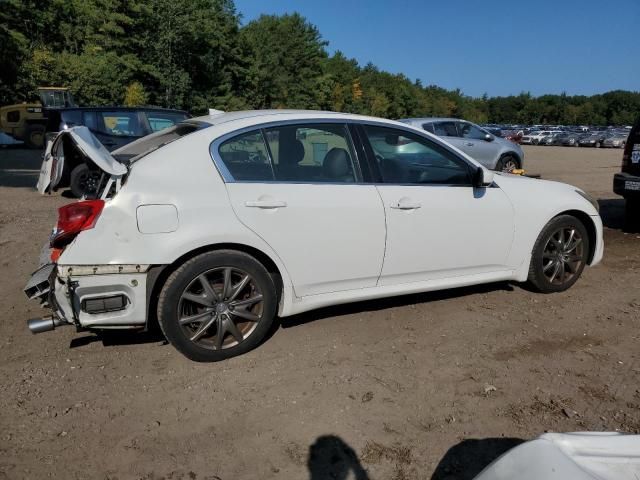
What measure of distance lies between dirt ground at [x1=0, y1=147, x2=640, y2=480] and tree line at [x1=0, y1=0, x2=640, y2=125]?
36281 mm

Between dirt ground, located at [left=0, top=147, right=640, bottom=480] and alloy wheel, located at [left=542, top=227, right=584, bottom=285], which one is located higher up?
alloy wheel, located at [left=542, top=227, right=584, bottom=285]

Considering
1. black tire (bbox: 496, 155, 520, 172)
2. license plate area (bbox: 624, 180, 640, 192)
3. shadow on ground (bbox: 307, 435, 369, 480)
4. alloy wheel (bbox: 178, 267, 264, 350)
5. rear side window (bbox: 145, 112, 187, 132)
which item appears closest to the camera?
shadow on ground (bbox: 307, 435, 369, 480)

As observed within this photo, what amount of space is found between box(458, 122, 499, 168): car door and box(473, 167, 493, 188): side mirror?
34.9ft

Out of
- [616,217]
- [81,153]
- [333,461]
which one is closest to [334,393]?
[333,461]

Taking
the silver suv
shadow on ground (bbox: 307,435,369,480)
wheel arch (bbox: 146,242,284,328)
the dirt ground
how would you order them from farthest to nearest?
the silver suv < wheel arch (bbox: 146,242,284,328) < the dirt ground < shadow on ground (bbox: 307,435,369,480)

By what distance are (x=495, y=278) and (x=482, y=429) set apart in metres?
1.83

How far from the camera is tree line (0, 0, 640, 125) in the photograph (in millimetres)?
35938

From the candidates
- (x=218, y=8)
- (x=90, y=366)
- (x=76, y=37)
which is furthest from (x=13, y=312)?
(x=218, y=8)

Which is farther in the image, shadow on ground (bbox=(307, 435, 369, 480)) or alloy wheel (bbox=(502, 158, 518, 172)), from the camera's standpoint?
alloy wheel (bbox=(502, 158, 518, 172))

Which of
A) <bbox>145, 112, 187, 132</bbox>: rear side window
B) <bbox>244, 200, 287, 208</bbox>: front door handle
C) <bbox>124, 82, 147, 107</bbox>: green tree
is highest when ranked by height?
<bbox>124, 82, 147, 107</bbox>: green tree

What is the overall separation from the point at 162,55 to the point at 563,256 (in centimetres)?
4326

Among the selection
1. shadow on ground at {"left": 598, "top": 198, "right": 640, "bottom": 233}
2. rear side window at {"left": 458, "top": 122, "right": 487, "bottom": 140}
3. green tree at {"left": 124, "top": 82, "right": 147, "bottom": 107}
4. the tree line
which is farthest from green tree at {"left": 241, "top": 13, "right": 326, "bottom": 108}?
shadow on ground at {"left": 598, "top": 198, "right": 640, "bottom": 233}

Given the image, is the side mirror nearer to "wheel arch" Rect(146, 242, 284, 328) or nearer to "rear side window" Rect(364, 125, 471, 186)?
"rear side window" Rect(364, 125, 471, 186)

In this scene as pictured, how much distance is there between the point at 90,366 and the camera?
3.56 m
